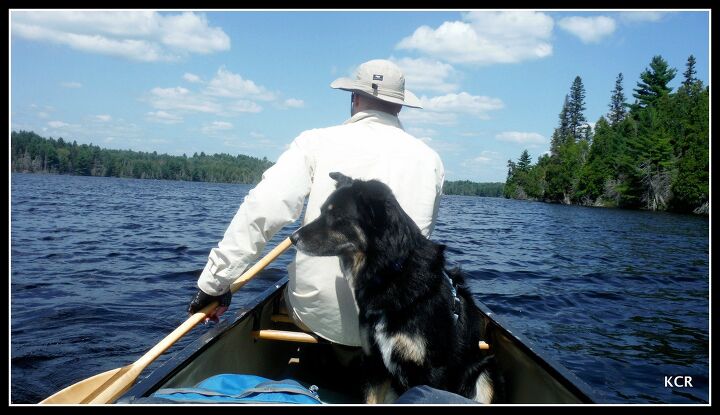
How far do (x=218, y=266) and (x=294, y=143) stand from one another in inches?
42.6

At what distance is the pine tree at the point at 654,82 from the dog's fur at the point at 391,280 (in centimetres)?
9272

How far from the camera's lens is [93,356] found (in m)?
7.65

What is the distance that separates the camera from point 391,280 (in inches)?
138

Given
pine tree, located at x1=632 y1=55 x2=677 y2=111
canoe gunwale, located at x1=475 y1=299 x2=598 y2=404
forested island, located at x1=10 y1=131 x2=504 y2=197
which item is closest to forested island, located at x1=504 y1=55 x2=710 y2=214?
pine tree, located at x1=632 y1=55 x2=677 y2=111

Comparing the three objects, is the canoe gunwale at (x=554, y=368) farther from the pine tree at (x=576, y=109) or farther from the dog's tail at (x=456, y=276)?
the pine tree at (x=576, y=109)

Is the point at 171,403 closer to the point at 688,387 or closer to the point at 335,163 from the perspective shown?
the point at 335,163

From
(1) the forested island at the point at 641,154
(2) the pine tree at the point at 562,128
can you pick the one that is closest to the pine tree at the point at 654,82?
(1) the forested island at the point at 641,154

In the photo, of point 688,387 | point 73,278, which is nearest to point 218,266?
point 688,387

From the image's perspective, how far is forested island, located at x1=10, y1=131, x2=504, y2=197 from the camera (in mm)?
93250

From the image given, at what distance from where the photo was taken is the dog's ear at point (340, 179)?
3.55 metres

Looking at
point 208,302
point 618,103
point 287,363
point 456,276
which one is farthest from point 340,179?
point 618,103

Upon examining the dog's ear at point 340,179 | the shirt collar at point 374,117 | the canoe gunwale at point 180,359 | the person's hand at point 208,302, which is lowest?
the canoe gunwale at point 180,359

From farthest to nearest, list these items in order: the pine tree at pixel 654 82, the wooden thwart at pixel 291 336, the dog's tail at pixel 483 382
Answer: the pine tree at pixel 654 82 < the wooden thwart at pixel 291 336 < the dog's tail at pixel 483 382

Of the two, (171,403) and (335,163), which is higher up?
(335,163)
